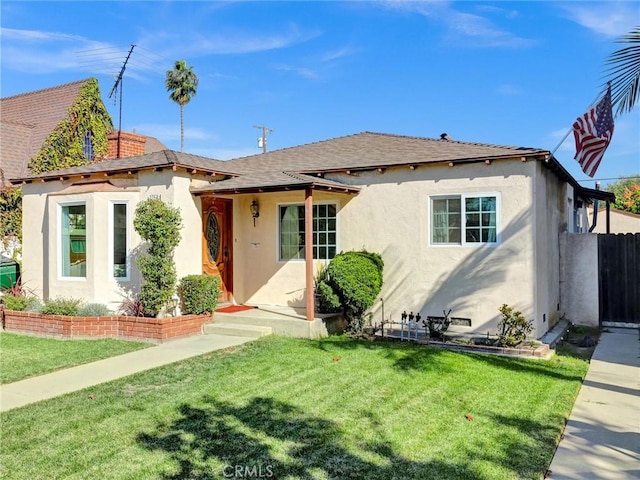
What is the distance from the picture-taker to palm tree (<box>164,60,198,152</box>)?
3978 cm

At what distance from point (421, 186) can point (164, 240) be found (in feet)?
18.4

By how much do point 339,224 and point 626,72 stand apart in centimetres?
634

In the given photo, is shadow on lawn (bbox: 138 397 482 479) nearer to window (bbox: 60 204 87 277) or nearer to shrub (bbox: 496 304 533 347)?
shrub (bbox: 496 304 533 347)

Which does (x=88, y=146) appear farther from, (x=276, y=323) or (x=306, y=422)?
(x=306, y=422)

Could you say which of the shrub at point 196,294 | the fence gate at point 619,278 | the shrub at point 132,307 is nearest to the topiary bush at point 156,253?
the shrub at point 132,307

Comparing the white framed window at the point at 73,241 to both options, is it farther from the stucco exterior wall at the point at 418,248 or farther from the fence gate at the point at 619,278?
the fence gate at the point at 619,278

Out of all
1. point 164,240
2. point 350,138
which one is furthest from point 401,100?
point 164,240

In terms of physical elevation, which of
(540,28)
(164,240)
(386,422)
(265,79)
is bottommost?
(386,422)

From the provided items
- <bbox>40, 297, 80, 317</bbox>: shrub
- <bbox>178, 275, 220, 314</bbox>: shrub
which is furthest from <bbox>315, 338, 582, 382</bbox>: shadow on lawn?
<bbox>40, 297, 80, 317</bbox>: shrub

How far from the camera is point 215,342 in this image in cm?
943

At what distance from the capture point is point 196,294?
33.9ft

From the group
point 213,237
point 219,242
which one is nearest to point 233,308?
point 219,242

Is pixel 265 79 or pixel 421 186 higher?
pixel 265 79

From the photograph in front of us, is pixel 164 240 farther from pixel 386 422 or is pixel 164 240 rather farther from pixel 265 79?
pixel 265 79
